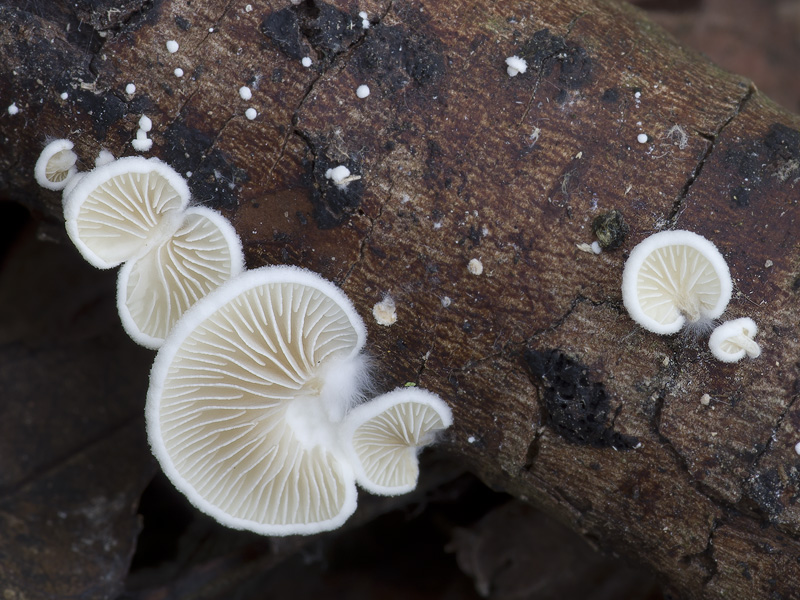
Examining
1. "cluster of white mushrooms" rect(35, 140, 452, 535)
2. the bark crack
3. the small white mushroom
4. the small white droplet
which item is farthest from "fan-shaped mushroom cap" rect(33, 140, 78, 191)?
the bark crack

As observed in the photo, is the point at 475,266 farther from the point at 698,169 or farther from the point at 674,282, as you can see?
the point at 698,169

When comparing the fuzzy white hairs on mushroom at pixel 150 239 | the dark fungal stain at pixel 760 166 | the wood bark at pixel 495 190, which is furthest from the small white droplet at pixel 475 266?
the dark fungal stain at pixel 760 166

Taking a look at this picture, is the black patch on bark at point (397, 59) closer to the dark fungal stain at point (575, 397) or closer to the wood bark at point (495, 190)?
the wood bark at point (495, 190)

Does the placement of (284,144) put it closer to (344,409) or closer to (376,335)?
(376,335)

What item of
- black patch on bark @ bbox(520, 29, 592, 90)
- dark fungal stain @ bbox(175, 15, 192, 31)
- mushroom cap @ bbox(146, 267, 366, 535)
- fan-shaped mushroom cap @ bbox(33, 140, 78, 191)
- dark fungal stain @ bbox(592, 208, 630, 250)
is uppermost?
black patch on bark @ bbox(520, 29, 592, 90)

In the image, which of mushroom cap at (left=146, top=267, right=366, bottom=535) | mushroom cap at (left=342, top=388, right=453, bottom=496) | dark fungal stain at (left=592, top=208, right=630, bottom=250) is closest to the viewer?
mushroom cap at (left=146, top=267, right=366, bottom=535)

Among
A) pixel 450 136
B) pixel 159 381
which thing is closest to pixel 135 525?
pixel 159 381

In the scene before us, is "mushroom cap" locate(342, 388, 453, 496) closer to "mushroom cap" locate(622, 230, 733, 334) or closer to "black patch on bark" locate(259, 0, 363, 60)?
"mushroom cap" locate(622, 230, 733, 334)

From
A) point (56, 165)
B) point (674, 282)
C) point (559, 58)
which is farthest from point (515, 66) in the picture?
point (56, 165)
